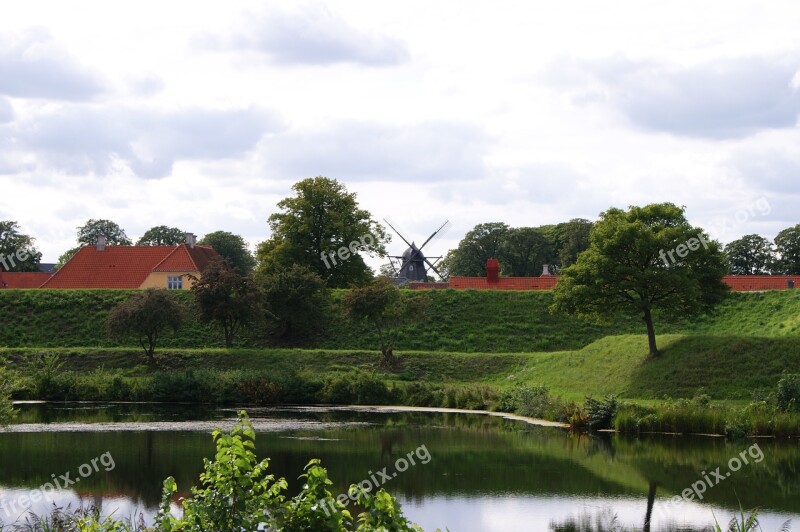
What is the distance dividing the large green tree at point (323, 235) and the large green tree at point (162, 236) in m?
47.2

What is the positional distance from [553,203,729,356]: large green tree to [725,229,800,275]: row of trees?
55.0 m

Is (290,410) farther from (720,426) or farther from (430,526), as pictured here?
(430,526)

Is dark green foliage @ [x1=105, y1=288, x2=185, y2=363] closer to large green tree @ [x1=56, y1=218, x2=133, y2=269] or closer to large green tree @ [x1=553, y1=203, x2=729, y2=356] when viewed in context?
large green tree @ [x1=553, y1=203, x2=729, y2=356]

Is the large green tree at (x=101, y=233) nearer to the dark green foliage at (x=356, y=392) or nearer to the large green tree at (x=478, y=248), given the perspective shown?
the large green tree at (x=478, y=248)

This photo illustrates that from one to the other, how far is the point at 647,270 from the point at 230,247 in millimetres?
79177

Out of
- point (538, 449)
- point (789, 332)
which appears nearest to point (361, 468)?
point (538, 449)

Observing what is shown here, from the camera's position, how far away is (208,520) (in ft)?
36.8

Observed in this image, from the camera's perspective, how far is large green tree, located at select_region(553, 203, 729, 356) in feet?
139

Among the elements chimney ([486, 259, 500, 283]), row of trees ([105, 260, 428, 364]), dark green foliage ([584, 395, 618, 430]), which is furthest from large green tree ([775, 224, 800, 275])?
dark green foliage ([584, 395, 618, 430])

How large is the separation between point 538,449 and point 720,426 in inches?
266

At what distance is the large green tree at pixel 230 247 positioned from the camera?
115 m

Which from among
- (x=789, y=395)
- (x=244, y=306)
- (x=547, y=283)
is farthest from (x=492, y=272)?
(x=789, y=395)

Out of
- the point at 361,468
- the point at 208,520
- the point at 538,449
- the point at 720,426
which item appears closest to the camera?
the point at 208,520

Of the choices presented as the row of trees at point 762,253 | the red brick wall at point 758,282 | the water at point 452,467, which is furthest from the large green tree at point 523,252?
the water at point 452,467
